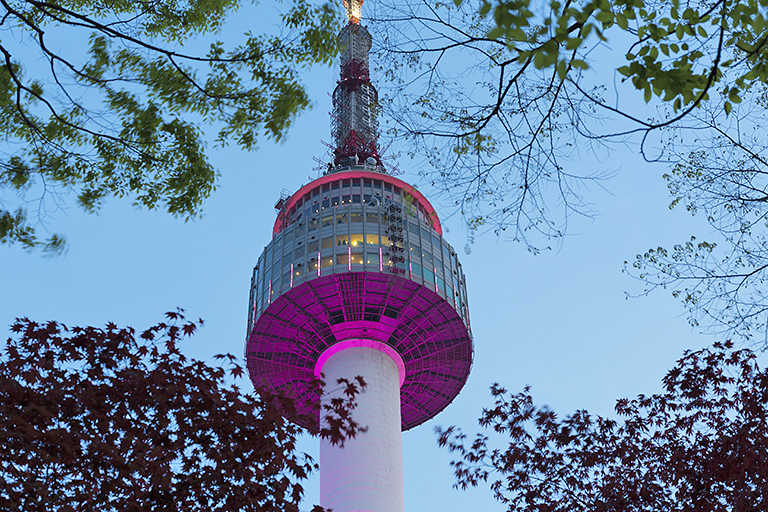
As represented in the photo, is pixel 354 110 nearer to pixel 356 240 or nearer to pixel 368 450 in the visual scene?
pixel 356 240

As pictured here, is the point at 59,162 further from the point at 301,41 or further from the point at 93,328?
the point at 93,328

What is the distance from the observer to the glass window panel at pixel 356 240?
53.2 metres

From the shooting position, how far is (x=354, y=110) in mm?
70688

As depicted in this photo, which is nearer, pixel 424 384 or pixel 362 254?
pixel 362 254

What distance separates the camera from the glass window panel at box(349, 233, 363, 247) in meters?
53.2

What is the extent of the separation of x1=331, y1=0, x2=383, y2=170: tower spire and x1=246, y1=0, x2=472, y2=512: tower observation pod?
19.8 feet

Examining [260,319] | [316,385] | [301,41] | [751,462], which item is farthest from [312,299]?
[301,41]

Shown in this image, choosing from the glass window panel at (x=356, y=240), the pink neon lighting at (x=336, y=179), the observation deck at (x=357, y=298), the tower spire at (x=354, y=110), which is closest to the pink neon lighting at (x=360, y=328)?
the observation deck at (x=357, y=298)

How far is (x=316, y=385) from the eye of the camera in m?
19.8

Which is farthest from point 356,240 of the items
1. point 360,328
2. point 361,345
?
point 361,345

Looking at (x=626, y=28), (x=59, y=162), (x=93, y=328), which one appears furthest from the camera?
(x=93, y=328)

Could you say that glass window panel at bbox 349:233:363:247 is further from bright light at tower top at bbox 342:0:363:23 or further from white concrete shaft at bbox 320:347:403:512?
bright light at tower top at bbox 342:0:363:23

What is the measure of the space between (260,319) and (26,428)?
128 feet

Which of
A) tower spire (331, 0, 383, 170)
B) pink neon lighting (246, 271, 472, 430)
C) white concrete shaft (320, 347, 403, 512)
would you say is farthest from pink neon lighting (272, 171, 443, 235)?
white concrete shaft (320, 347, 403, 512)
